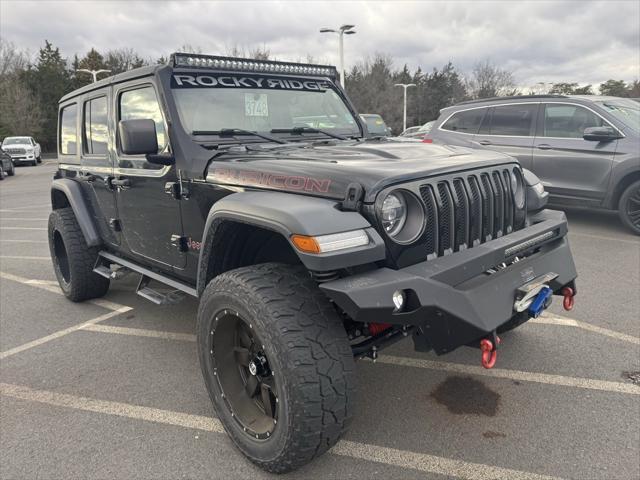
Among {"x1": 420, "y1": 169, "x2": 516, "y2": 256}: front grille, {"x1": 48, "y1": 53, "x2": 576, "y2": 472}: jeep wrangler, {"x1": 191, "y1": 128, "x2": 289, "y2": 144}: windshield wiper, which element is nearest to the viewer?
{"x1": 48, "y1": 53, "x2": 576, "y2": 472}: jeep wrangler

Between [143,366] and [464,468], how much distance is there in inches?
89.9

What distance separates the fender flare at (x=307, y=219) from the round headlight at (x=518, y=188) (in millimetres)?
1255

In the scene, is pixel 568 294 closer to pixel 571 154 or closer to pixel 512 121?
pixel 571 154

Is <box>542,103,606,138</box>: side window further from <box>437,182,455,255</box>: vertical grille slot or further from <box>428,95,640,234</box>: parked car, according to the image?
<box>437,182,455,255</box>: vertical grille slot

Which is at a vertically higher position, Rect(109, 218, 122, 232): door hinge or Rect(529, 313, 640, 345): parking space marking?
Rect(109, 218, 122, 232): door hinge

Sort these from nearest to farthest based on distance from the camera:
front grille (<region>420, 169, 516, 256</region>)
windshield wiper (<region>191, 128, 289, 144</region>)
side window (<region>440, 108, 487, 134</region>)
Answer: front grille (<region>420, 169, 516, 256</region>) → windshield wiper (<region>191, 128, 289, 144</region>) → side window (<region>440, 108, 487, 134</region>)

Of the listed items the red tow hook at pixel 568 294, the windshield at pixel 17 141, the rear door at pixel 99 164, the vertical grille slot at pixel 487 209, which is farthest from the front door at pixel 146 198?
the windshield at pixel 17 141

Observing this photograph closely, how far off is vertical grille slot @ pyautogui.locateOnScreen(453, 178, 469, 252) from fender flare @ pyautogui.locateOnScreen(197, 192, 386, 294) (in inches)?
21.3

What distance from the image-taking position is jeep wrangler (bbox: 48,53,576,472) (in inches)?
81.9

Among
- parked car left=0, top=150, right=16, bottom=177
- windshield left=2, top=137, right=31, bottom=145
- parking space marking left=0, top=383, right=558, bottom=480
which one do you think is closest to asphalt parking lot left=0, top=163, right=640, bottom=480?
parking space marking left=0, top=383, right=558, bottom=480

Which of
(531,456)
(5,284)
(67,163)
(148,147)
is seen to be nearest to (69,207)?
(67,163)

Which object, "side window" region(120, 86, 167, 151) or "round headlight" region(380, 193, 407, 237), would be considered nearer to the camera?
"round headlight" region(380, 193, 407, 237)

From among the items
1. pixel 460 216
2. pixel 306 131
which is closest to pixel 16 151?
pixel 306 131

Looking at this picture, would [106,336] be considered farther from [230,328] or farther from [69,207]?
[230,328]
